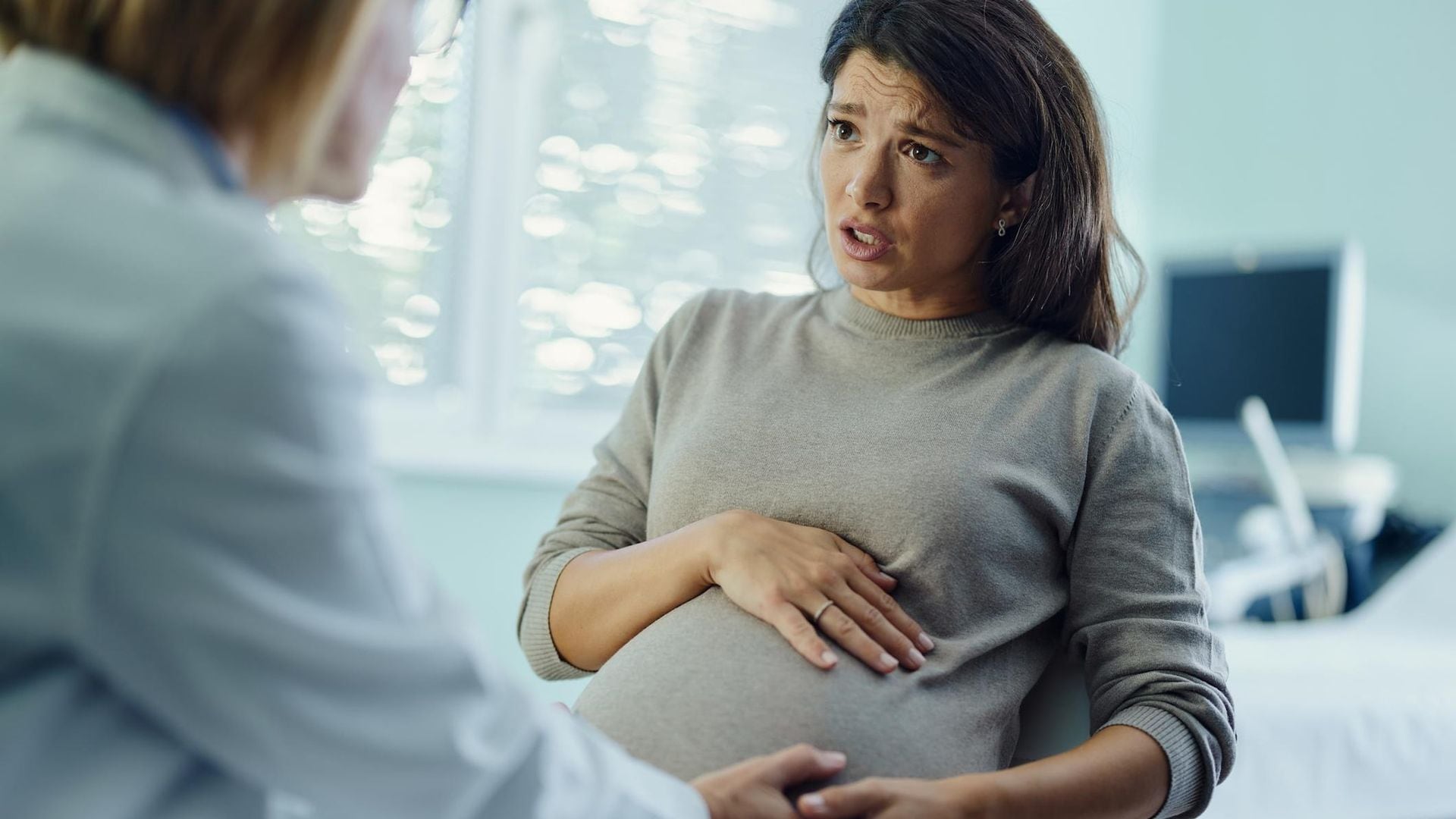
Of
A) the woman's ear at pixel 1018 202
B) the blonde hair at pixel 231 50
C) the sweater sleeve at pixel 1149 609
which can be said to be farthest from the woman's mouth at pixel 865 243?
the blonde hair at pixel 231 50

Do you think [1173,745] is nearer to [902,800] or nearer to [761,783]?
[902,800]

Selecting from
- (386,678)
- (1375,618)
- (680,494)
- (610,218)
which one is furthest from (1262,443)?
(386,678)

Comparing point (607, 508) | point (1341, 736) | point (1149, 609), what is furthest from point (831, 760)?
point (1341, 736)

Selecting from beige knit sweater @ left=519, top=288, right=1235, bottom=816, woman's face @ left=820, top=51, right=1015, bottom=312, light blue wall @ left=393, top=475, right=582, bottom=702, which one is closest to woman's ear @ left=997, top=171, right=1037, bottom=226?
woman's face @ left=820, top=51, right=1015, bottom=312

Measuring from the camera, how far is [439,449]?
258 cm

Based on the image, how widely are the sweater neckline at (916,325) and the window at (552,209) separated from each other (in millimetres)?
1427

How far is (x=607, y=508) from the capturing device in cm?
129

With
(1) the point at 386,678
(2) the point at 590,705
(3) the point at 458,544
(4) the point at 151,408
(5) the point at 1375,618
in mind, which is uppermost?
(4) the point at 151,408

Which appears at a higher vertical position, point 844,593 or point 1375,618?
point 844,593

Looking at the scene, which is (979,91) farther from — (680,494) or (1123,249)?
(680,494)

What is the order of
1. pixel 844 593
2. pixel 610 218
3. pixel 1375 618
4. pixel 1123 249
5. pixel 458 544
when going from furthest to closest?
pixel 610 218 < pixel 458 544 < pixel 1375 618 < pixel 1123 249 < pixel 844 593

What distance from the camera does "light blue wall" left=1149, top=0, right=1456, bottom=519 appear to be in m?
3.01

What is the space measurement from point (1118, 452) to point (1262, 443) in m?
1.72

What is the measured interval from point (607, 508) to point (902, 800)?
487 mm
